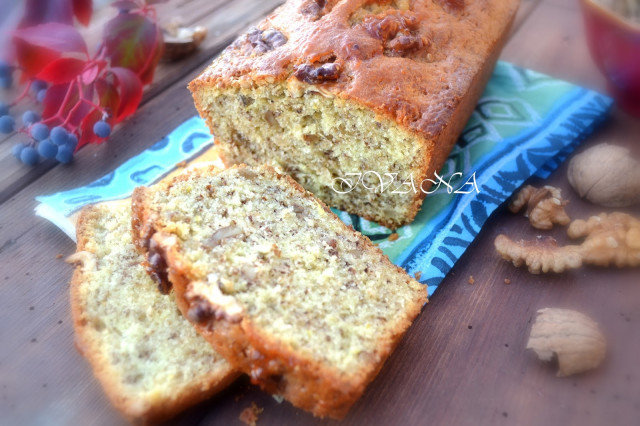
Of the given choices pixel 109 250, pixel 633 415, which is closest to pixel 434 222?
pixel 633 415

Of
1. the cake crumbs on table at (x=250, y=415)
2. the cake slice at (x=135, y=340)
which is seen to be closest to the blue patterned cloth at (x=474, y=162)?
the cake slice at (x=135, y=340)

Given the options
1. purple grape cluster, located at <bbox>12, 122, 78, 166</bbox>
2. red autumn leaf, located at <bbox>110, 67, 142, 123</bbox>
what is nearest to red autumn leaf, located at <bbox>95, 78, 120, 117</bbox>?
red autumn leaf, located at <bbox>110, 67, 142, 123</bbox>

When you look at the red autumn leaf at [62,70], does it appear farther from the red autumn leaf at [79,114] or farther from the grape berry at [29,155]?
the grape berry at [29,155]

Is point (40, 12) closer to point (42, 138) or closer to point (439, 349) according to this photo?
point (42, 138)

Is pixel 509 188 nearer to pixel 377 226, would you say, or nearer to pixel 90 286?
pixel 377 226

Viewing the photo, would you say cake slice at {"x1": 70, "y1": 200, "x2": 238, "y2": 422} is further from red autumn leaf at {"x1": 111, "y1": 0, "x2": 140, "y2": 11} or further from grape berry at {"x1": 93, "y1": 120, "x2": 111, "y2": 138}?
red autumn leaf at {"x1": 111, "y1": 0, "x2": 140, "y2": 11}

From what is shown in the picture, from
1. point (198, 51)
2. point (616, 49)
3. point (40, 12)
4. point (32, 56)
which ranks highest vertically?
point (40, 12)

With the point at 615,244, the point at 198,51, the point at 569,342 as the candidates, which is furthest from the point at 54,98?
the point at 615,244
